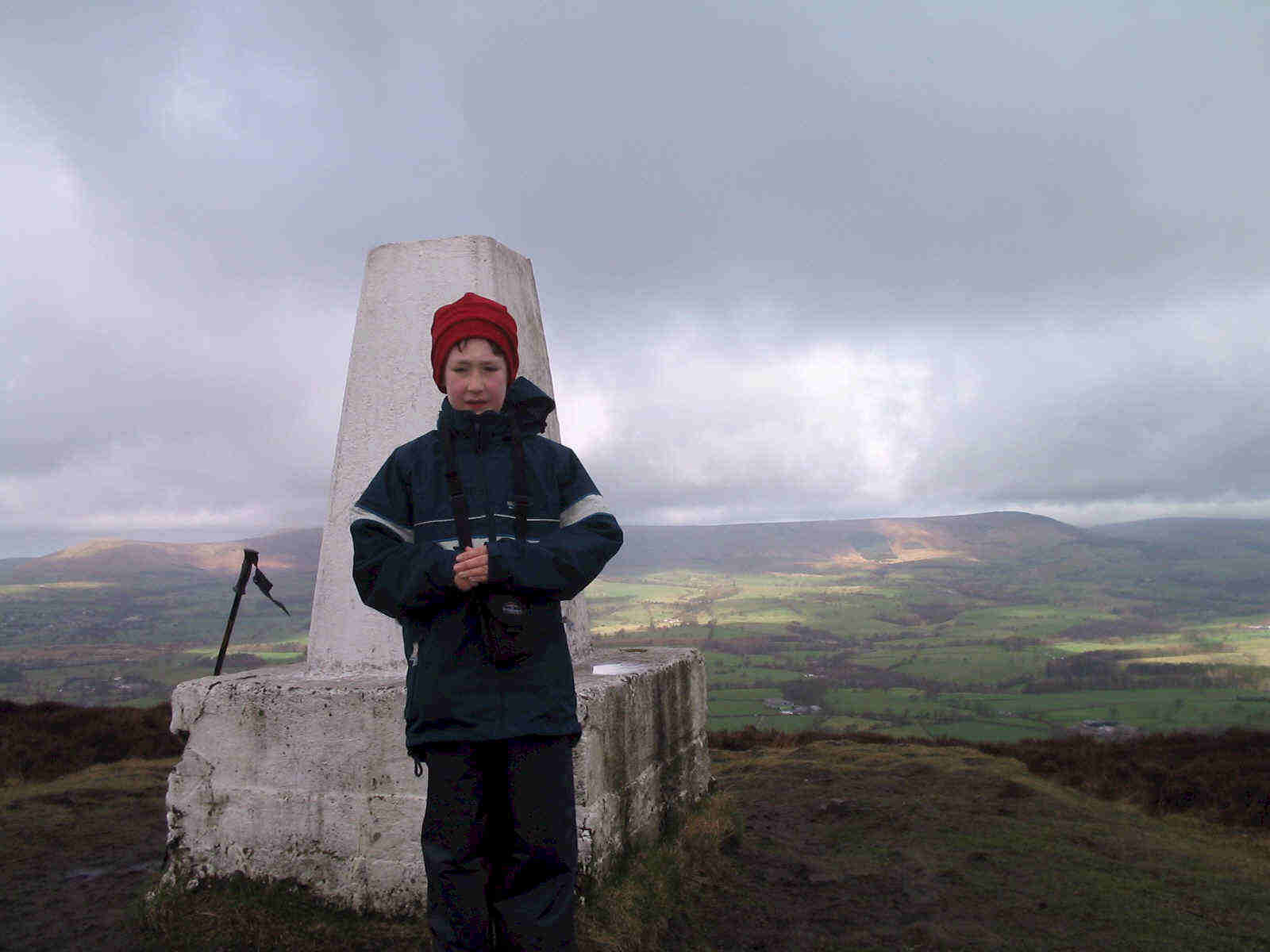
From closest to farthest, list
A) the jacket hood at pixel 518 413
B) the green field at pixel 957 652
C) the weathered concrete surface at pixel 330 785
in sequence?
the jacket hood at pixel 518 413, the weathered concrete surface at pixel 330 785, the green field at pixel 957 652

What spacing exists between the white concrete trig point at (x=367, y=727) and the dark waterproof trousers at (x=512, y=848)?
48.5 inches

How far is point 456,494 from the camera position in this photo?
2.38 meters

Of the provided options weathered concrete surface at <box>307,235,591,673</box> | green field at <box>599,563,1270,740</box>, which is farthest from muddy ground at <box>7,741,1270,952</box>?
green field at <box>599,563,1270,740</box>

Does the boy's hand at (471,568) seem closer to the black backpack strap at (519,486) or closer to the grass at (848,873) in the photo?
the black backpack strap at (519,486)

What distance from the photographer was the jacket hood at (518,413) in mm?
2557

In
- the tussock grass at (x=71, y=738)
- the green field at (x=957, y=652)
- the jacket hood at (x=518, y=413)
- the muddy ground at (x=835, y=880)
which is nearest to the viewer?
the jacket hood at (x=518, y=413)

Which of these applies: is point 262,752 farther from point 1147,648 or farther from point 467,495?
point 1147,648

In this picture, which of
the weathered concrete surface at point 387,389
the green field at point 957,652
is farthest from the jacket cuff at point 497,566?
the green field at point 957,652

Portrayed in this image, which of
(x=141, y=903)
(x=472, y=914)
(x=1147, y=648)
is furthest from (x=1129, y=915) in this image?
(x=1147, y=648)

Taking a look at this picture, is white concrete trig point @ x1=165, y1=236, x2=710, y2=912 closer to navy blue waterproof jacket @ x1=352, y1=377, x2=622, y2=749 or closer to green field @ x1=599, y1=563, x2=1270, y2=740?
navy blue waterproof jacket @ x1=352, y1=377, x2=622, y2=749

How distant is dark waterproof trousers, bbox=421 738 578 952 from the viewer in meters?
2.31

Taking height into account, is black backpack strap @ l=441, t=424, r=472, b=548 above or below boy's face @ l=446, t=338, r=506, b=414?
below

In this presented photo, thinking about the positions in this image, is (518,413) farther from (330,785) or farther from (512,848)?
(330,785)

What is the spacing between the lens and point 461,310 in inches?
105
